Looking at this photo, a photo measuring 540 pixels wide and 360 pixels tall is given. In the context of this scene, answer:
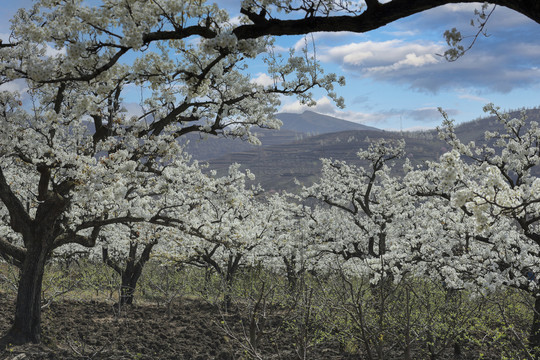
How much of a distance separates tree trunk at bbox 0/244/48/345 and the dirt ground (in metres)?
0.41

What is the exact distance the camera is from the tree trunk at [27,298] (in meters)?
11.5

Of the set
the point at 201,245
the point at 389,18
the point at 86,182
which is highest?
the point at 389,18

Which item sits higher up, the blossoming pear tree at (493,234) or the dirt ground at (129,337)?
the blossoming pear tree at (493,234)

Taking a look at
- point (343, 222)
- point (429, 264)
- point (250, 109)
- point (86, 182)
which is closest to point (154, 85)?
point (86, 182)

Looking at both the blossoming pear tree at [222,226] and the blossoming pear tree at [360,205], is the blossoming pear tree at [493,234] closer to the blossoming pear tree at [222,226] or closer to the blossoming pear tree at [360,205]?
the blossoming pear tree at [360,205]

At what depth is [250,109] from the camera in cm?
1208

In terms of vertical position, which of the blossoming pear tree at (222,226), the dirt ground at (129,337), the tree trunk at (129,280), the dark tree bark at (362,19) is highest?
the dark tree bark at (362,19)

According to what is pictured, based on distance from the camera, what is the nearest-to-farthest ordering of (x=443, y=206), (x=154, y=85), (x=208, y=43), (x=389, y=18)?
(x=389, y=18)
(x=208, y=43)
(x=154, y=85)
(x=443, y=206)

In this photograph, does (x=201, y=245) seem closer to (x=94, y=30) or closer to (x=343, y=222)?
(x=343, y=222)

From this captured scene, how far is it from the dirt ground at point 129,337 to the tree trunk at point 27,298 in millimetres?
406

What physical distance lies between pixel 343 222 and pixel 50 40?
20186mm

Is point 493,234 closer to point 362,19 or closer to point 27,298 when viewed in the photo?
point 362,19

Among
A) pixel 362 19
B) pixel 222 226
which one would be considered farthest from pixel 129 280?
pixel 362 19

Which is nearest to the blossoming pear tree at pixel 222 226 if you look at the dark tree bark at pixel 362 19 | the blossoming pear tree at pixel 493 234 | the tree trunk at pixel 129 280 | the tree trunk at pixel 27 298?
the tree trunk at pixel 129 280
